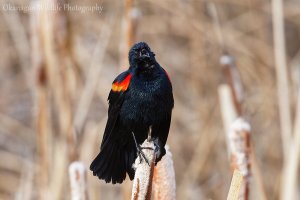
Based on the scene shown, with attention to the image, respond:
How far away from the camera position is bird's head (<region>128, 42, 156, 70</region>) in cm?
92

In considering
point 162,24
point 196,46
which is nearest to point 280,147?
point 196,46

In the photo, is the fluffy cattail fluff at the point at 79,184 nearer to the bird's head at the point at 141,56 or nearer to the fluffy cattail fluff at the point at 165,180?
the fluffy cattail fluff at the point at 165,180

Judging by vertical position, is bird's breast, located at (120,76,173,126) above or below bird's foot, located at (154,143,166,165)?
above

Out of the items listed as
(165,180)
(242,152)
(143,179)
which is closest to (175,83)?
(242,152)

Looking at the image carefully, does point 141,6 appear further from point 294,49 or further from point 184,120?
point 294,49

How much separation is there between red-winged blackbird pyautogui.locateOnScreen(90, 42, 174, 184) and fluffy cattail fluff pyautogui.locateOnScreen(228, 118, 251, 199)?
0.25 meters

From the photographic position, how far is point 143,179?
0.92 metres

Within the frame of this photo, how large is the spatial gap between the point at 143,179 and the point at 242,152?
314mm

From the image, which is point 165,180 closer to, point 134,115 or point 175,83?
point 134,115

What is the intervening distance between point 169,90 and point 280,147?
1.93 m

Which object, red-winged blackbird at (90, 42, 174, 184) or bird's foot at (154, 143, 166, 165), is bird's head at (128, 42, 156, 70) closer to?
red-winged blackbird at (90, 42, 174, 184)

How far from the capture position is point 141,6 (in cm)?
301

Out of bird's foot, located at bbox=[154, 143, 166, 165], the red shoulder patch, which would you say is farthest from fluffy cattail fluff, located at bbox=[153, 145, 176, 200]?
the red shoulder patch

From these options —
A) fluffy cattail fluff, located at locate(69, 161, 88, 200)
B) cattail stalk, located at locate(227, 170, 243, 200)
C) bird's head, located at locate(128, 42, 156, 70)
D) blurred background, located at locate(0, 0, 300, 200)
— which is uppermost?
blurred background, located at locate(0, 0, 300, 200)
